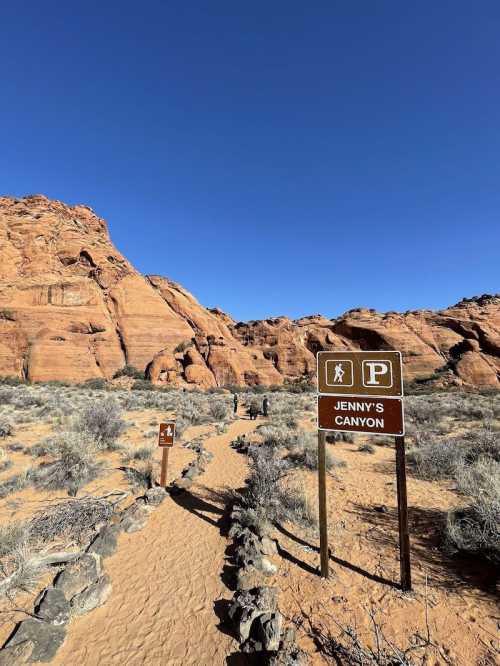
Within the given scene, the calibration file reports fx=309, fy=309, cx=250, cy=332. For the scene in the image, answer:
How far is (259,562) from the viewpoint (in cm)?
405

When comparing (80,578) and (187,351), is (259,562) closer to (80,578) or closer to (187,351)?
(80,578)

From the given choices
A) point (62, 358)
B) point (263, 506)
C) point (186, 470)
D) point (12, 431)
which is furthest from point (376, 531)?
point (62, 358)

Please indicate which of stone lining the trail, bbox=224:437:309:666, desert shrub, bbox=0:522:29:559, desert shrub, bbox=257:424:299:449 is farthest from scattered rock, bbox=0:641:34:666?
desert shrub, bbox=257:424:299:449

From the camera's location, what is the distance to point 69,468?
7.00m

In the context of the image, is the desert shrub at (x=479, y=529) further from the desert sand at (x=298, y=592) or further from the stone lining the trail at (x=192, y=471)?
the stone lining the trail at (x=192, y=471)

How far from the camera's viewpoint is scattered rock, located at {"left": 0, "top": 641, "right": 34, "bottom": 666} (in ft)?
8.73

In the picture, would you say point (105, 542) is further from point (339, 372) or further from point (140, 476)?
point (339, 372)

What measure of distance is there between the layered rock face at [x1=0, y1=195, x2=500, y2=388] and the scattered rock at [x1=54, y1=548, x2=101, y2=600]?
109 ft

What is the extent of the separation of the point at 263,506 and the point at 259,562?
136cm

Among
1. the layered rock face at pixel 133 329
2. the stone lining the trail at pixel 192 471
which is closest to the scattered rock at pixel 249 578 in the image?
the stone lining the trail at pixel 192 471

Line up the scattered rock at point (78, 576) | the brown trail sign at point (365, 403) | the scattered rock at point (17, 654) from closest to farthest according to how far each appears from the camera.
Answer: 1. the scattered rock at point (17, 654)
2. the scattered rock at point (78, 576)
3. the brown trail sign at point (365, 403)

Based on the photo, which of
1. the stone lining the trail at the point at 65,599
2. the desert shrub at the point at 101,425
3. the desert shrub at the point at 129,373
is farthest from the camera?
the desert shrub at the point at 129,373

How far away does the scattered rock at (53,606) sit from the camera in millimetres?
3148

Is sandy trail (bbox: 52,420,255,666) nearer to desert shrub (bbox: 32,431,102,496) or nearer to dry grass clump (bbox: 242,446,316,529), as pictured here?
dry grass clump (bbox: 242,446,316,529)
